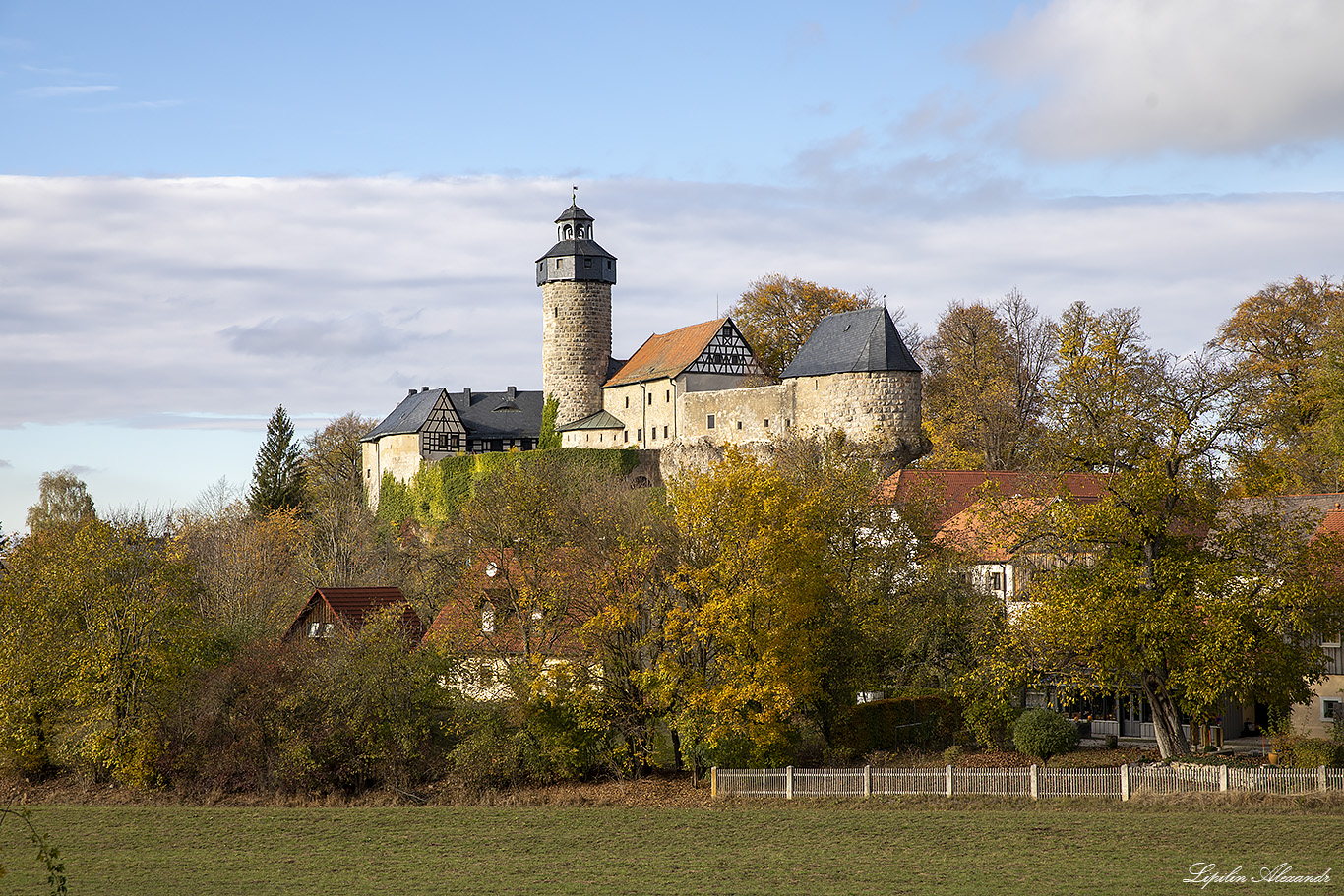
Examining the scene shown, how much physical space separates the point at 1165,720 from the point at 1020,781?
12.6 ft

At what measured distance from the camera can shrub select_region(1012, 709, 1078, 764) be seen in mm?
26828

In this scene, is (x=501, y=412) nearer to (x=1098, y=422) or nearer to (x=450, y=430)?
(x=450, y=430)

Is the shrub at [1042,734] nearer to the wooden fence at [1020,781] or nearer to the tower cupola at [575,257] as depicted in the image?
the wooden fence at [1020,781]

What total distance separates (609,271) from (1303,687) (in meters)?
41.6

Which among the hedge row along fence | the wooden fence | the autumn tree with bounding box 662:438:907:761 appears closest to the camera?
the wooden fence

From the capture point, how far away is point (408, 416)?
65.5 m

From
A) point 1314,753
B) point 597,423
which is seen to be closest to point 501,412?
point 597,423

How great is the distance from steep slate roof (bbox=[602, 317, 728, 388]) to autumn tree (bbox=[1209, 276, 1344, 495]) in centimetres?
2058

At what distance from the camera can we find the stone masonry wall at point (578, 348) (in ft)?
201

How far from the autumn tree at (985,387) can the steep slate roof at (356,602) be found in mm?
19832

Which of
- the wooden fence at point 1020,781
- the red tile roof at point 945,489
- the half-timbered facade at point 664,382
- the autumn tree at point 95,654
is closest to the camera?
the wooden fence at point 1020,781

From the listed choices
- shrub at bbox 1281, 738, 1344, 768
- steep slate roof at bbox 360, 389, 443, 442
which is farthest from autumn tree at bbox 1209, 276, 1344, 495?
steep slate roof at bbox 360, 389, 443, 442

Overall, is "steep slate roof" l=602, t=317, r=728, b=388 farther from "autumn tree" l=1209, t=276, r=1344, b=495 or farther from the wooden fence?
the wooden fence

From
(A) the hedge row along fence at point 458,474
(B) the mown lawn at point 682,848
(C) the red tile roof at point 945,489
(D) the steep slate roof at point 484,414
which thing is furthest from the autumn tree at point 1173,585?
(D) the steep slate roof at point 484,414
